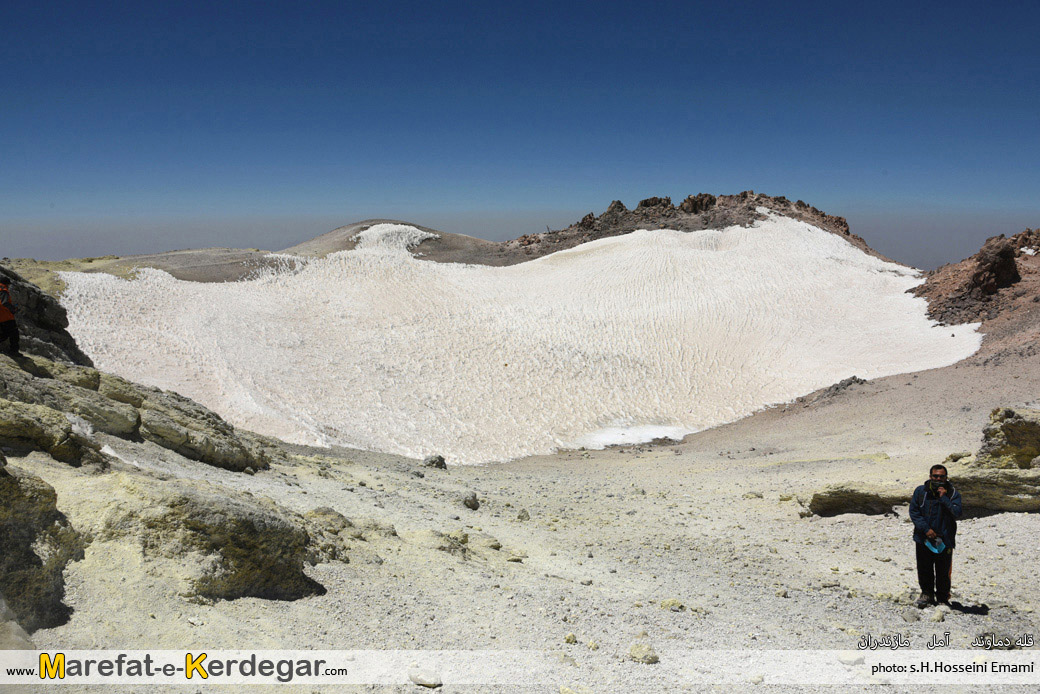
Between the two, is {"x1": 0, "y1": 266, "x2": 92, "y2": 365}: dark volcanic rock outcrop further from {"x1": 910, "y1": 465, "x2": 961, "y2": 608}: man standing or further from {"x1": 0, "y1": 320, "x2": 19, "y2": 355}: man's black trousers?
{"x1": 910, "y1": 465, "x2": 961, "y2": 608}: man standing

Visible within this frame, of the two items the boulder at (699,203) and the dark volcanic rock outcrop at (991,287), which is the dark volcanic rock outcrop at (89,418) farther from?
the boulder at (699,203)

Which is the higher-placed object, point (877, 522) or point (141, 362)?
point (141, 362)

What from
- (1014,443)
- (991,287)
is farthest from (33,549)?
(991,287)

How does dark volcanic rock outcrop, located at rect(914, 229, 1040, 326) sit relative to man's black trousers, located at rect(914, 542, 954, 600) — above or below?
above

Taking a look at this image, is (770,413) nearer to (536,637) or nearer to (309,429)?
(309,429)

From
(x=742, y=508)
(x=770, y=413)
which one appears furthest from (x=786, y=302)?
(x=742, y=508)

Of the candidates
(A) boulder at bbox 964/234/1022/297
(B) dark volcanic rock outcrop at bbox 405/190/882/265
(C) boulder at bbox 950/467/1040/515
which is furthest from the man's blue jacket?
(B) dark volcanic rock outcrop at bbox 405/190/882/265

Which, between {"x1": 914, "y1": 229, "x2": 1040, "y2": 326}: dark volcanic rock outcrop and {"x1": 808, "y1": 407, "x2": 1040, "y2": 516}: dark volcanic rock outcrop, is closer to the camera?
{"x1": 808, "y1": 407, "x2": 1040, "y2": 516}: dark volcanic rock outcrop

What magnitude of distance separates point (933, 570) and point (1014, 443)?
2774mm

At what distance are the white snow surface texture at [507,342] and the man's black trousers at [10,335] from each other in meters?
6.57

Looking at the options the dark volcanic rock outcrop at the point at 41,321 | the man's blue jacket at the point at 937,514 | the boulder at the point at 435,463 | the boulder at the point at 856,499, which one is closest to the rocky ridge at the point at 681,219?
the boulder at the point at 435,463

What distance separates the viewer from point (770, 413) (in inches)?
709

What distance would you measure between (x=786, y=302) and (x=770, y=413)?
30.4ft

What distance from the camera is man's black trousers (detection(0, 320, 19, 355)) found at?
7.45 metres
